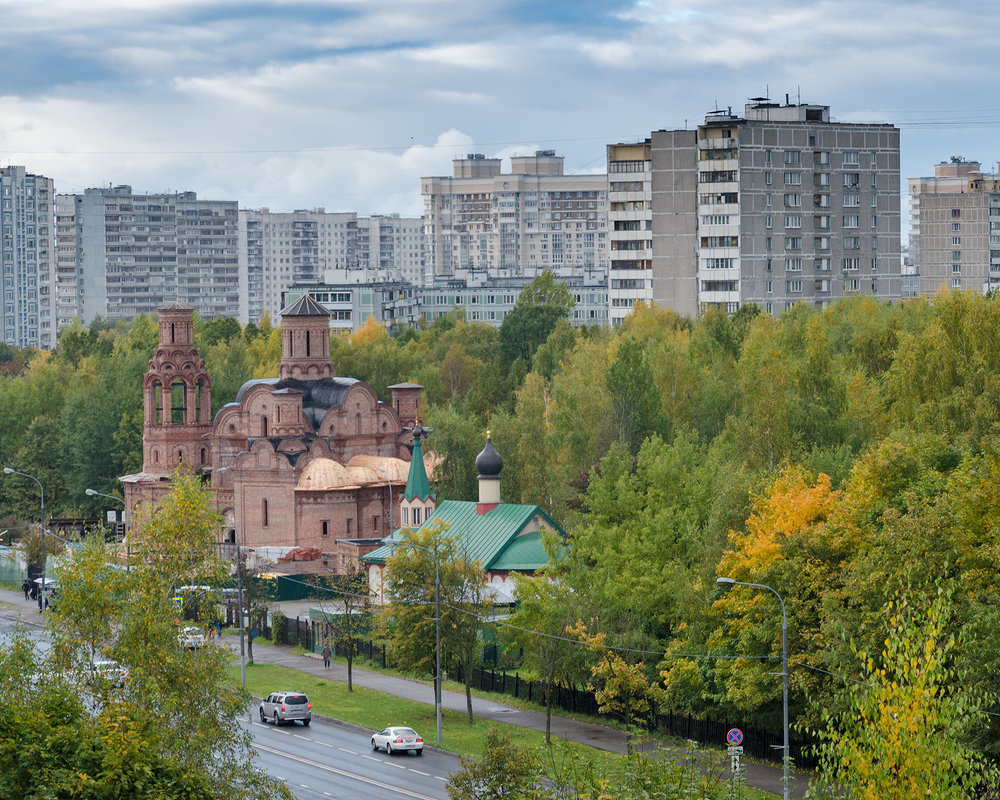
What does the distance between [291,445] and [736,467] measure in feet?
106

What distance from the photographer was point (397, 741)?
50.3 metres

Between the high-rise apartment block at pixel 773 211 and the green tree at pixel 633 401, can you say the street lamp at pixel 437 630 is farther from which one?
the high-rise apartment block at pixel 773 211

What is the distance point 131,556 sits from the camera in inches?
1666

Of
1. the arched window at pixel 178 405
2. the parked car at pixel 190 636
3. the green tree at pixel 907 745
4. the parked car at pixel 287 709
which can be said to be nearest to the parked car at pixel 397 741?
the parked car at pixel 287 709

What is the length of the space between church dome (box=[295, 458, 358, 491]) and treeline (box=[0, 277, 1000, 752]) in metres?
4.79

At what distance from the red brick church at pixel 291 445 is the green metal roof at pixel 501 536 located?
9867 mm

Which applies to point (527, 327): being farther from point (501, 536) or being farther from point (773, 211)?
point (501, 536)

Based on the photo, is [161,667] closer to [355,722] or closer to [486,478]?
[355,722]

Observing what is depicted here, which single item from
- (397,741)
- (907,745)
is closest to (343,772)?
(397,741)

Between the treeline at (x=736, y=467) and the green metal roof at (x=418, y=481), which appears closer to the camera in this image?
the treeline at (x=736, y=467)

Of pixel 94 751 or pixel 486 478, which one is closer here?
pixel 94 751

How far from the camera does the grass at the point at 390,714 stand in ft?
164

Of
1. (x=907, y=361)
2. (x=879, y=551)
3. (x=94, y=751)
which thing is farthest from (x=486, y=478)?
(x=94, y=751)

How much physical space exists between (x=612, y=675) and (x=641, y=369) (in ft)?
90.3
